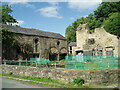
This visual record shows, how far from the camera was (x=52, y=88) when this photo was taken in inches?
416

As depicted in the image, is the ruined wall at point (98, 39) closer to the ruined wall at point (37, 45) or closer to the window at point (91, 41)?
the window at point (91, 41)

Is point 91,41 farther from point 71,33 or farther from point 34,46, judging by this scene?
point 71,33

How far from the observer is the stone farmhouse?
2755 cm

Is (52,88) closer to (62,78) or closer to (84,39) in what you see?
(62,78)

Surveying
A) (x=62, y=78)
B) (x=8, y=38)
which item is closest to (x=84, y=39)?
(x=8, y=38)

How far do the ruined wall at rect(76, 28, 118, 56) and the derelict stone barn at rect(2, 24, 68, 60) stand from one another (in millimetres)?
5572

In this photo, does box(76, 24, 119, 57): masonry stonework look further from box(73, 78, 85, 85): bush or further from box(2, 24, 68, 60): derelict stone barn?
box(73, 78, 85, 85): bush

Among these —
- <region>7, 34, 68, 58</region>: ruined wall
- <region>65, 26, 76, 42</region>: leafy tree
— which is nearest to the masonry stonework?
<region>7, 34, 68, 58</region>: ruined wall

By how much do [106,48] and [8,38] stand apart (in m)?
19.7

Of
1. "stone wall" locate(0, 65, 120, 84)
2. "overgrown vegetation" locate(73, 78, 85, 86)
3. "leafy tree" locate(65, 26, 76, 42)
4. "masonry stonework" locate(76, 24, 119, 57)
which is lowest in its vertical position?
"overgrown vegetation" locate(73, 78, 85, 86)

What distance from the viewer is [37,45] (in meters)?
30.6

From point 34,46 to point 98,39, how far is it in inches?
562

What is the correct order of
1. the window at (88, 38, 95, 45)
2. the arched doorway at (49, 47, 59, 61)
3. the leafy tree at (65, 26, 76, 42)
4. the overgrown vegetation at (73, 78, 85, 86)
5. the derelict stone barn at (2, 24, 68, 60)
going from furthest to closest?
the leafy tree at (65, 26, 76, 42)
the arched doorway at (49, 47, 59, 61)
the window at (88, 38, 95, 45)
the derelict stone barn at (2, 24, 68, 60)
the overgrown vegetation at (73, 78, 85, 86)

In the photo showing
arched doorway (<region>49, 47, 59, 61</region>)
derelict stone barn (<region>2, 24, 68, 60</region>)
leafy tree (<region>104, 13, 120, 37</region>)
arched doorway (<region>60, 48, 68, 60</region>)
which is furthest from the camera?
arched doorway (<region>60, 48, 68, 60</region>)
